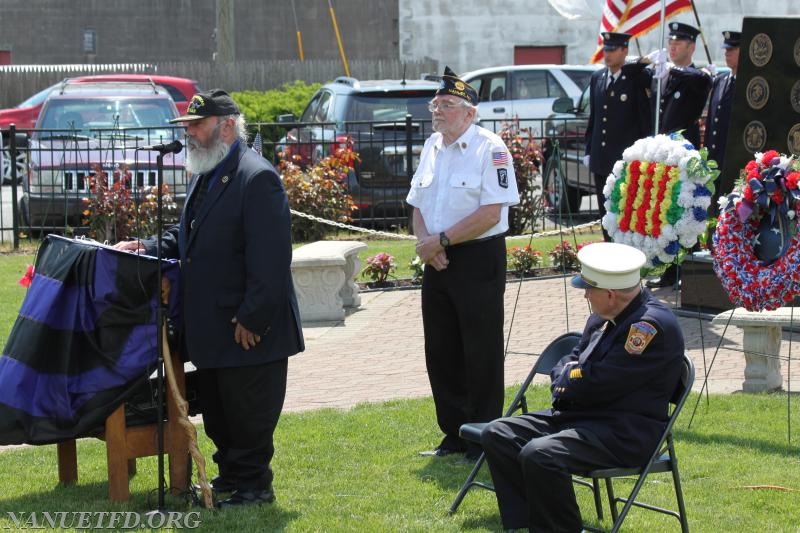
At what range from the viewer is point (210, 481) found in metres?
6.47

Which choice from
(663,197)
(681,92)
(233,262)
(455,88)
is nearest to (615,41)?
(681,92)

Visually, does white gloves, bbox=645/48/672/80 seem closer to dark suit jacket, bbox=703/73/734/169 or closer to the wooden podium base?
dark suit jacket, bbox=703/73/734/169

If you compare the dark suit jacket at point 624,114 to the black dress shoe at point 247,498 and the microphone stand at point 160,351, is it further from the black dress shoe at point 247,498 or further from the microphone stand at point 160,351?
the microphone stand at point 160,351

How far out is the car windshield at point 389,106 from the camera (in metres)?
16.5

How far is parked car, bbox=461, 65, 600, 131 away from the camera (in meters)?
21.0

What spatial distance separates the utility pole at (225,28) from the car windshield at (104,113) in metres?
9.86

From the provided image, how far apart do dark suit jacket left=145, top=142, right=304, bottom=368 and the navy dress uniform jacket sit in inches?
56.0

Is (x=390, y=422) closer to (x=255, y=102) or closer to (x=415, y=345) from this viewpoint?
(x=415, y=345)

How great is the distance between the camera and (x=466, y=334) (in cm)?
675

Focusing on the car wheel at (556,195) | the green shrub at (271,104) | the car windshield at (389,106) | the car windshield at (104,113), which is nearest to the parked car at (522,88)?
the car wheel at (556,195)

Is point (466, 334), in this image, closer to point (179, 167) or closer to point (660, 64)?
point (660, 64)

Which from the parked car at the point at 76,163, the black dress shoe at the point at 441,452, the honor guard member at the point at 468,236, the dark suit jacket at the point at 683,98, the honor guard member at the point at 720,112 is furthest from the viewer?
the parked car at the point at 76,163

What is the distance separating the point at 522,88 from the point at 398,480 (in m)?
15.3

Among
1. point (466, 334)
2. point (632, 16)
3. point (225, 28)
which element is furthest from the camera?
point (225, 28)
